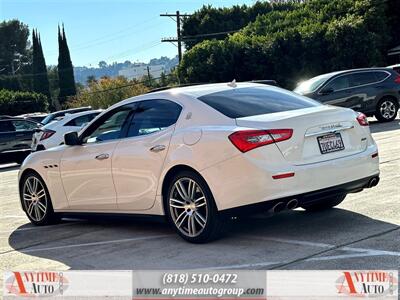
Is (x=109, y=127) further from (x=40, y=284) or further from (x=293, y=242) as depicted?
(x=40, y=284)

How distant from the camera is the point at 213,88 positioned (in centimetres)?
678

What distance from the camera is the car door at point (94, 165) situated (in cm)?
696

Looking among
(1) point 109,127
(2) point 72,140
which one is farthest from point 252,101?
(2) point 72,140

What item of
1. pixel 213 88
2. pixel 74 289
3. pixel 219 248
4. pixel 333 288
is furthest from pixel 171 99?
pixel 333 288

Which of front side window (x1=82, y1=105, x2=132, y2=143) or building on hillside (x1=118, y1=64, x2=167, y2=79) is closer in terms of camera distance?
front side window (x1=82, y1=105, x2=132, y2=143)

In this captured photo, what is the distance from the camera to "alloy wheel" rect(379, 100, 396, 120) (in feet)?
58.2

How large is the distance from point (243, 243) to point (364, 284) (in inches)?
87.3

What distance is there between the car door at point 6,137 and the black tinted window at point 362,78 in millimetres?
10464

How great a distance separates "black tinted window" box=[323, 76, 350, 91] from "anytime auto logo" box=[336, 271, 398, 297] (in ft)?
44.8

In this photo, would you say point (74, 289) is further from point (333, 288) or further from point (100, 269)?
point (333, 288)

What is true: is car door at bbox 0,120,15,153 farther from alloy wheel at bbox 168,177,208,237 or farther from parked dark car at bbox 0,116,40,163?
alloy wheel at bbox 168,177,208,237

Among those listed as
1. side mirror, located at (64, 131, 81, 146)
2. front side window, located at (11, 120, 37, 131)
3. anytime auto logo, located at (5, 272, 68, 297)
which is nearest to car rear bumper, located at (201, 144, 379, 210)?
anytime auto logo, located at (5, 272, 68, 297)

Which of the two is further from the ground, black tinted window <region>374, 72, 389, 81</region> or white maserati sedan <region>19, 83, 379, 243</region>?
black tinted window <region>374, 72, 389, 81</region>

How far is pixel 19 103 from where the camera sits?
5628cm
